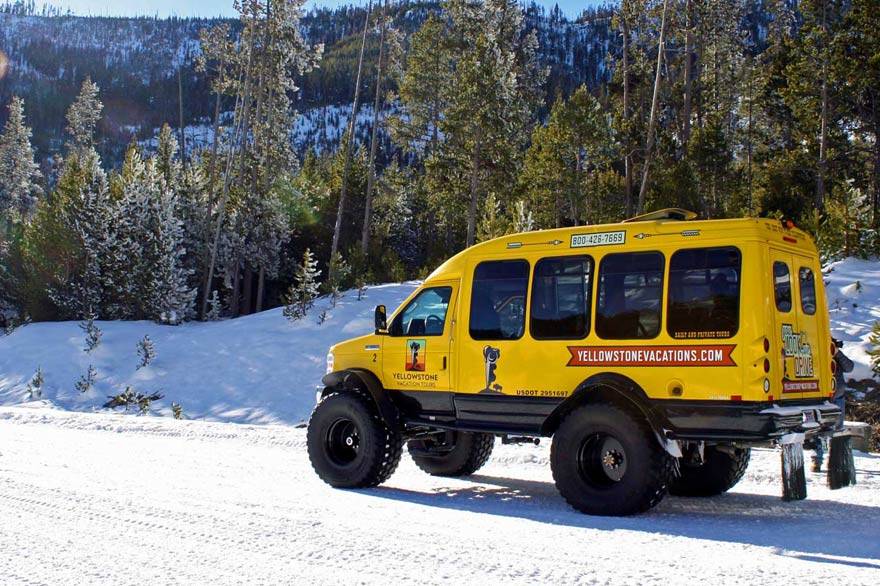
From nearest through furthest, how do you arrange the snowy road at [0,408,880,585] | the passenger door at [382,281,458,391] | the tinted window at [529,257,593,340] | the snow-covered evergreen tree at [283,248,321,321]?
the snowy road at [0,408,880,585] < the tinted window at [529,257,593,340] < the passenger door at [382,281,458,391] < the snow-covered evergreen tree at [283,248,321,321]

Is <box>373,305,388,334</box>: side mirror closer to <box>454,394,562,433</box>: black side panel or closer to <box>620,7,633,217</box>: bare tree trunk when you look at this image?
<box>454,394,562,433</box>: black side panel

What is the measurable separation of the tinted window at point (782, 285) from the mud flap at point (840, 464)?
1.49 m

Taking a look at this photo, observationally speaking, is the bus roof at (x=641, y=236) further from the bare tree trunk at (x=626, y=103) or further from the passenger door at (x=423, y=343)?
the bare tree trunk at (x=626, y=103)

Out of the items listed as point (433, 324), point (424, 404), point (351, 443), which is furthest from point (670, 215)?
point (351, 443)

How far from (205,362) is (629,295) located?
20558mm

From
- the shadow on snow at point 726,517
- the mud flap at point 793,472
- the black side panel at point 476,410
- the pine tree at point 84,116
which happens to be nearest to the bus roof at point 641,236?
the black side panel at point 476,410

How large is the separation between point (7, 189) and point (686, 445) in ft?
235

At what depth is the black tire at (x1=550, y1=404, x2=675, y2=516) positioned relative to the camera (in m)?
6.84

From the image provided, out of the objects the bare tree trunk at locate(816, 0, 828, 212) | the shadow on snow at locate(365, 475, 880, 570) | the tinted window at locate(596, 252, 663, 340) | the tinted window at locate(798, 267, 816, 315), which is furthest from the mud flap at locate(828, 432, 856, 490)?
the bare tree trunk at locate(816, 0, 828, 212)

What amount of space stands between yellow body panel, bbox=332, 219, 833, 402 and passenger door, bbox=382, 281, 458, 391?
0.04 ft

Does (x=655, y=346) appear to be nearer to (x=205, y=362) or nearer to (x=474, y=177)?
(x=205, y=362)

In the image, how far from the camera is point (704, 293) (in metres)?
6.81

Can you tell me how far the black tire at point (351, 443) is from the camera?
335 inches

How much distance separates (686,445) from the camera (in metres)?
7.36
